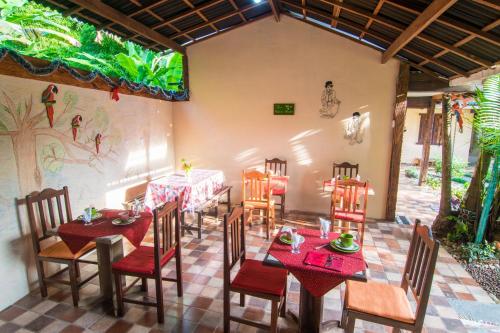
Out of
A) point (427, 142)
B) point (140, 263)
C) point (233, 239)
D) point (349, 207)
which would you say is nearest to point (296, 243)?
point (233, 239)

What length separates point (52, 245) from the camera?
2.92m

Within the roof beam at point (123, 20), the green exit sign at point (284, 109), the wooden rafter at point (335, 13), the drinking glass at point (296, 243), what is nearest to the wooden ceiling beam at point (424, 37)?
the wooden rafter at point (335, 13)

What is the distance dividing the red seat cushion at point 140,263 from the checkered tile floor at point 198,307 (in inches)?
19.9

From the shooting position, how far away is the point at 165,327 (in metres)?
2.45

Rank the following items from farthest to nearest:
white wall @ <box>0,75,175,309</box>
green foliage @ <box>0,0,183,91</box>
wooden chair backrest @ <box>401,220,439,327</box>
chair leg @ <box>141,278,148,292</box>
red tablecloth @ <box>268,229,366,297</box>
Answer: green foliage @ <box>0,0,183,91</box> < chair leg @ <box>141,278,148,292</box> < white wall @ <box>0,75,175,309</box> < red tablecloth @ <box>268,229,366,297</box> < wooden chair backrest @ <box>401,220,439,327</box>

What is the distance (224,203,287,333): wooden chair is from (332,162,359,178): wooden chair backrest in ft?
10.0

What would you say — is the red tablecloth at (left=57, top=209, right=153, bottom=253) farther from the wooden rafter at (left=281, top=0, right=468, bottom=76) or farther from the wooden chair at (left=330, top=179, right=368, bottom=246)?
the wooden rafter at (left=281, top=0, right=468, bottom=76)

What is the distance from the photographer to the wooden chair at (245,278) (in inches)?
83.7

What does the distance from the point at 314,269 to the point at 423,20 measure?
2.86 m

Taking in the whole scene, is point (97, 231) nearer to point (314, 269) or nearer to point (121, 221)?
point (121, 221)

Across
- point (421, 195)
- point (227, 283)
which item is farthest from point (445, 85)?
point (227, 283)

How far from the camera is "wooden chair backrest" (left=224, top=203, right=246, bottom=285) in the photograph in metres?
2.19

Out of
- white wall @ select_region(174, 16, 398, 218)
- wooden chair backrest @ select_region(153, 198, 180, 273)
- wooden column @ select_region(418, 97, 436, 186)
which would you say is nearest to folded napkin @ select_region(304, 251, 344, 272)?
wooden chair backrest @ select_region(153, 198, 180, 273)

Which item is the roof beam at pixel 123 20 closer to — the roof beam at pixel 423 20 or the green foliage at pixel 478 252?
the roof beam at pixel 423 20
